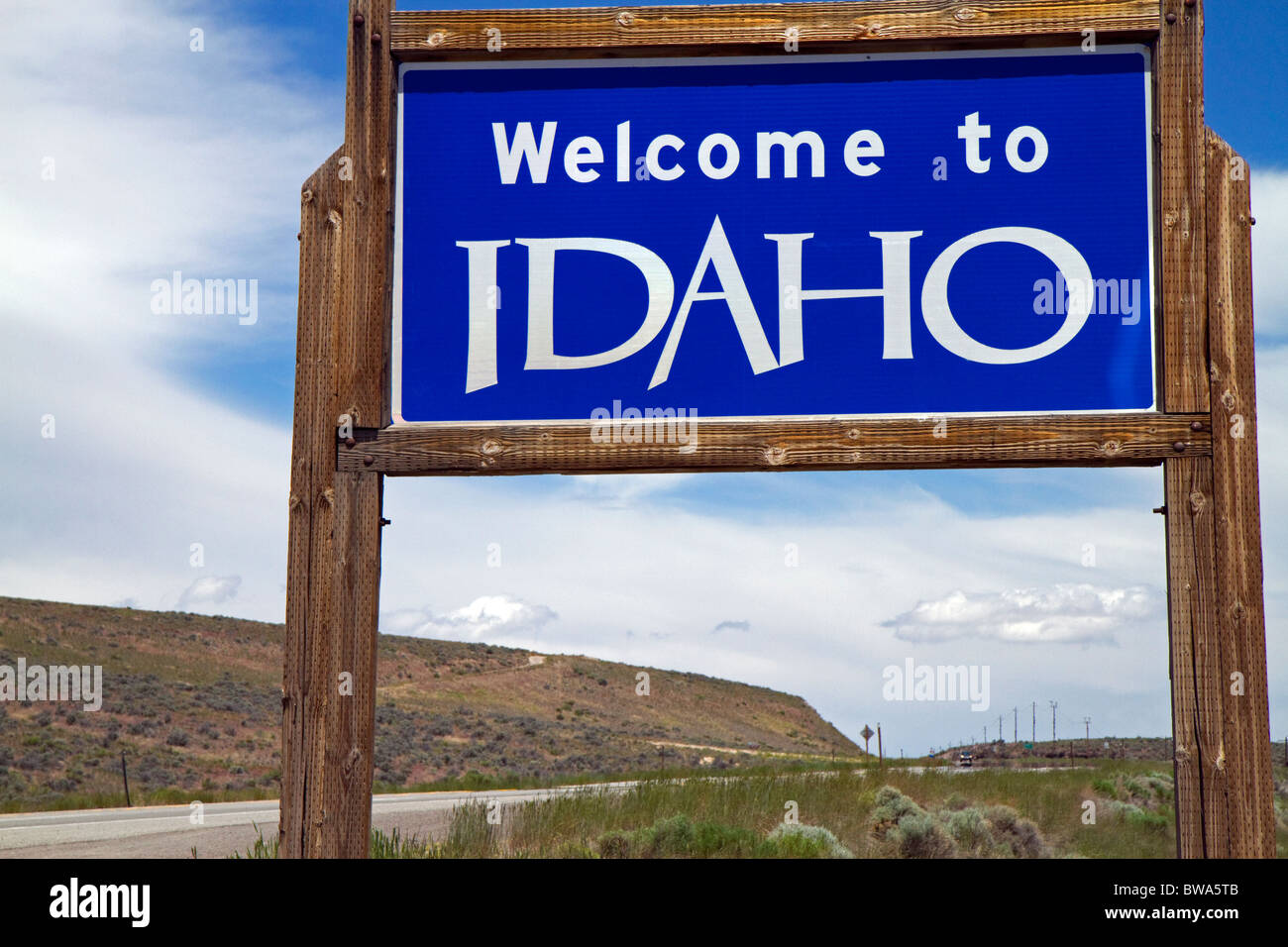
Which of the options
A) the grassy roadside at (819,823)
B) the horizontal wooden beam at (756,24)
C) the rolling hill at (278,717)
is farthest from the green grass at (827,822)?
the rolling hill at (278,717)

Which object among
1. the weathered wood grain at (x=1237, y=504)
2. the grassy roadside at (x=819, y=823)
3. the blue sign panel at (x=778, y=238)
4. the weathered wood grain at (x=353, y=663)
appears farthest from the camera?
the grassy roadside at (x=819, y=823)

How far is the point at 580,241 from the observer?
549 centimetres

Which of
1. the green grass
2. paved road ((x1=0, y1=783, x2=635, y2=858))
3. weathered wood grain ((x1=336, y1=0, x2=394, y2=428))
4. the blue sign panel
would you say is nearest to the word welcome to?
the blue sign panel

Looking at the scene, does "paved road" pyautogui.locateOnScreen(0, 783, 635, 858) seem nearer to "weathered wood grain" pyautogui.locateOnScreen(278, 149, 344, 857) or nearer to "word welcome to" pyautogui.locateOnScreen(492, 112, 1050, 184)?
"weathered wood grain" pyautogui.locateOnScreen(278, 149, 344, 857)

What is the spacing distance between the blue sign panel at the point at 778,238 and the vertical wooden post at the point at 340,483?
151 millimetres

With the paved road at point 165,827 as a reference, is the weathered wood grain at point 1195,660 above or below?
above

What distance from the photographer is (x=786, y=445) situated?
206 inches

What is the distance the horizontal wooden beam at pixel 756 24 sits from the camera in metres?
5.42

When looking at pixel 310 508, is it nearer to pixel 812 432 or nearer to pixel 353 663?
pixel 353 663

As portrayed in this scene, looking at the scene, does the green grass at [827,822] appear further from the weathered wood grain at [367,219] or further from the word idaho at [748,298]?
the weathered wood grain at [367,219]

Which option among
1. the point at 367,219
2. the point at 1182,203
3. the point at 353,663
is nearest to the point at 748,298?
the point at 367,219

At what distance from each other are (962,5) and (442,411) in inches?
124

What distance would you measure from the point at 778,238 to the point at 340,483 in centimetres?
236
